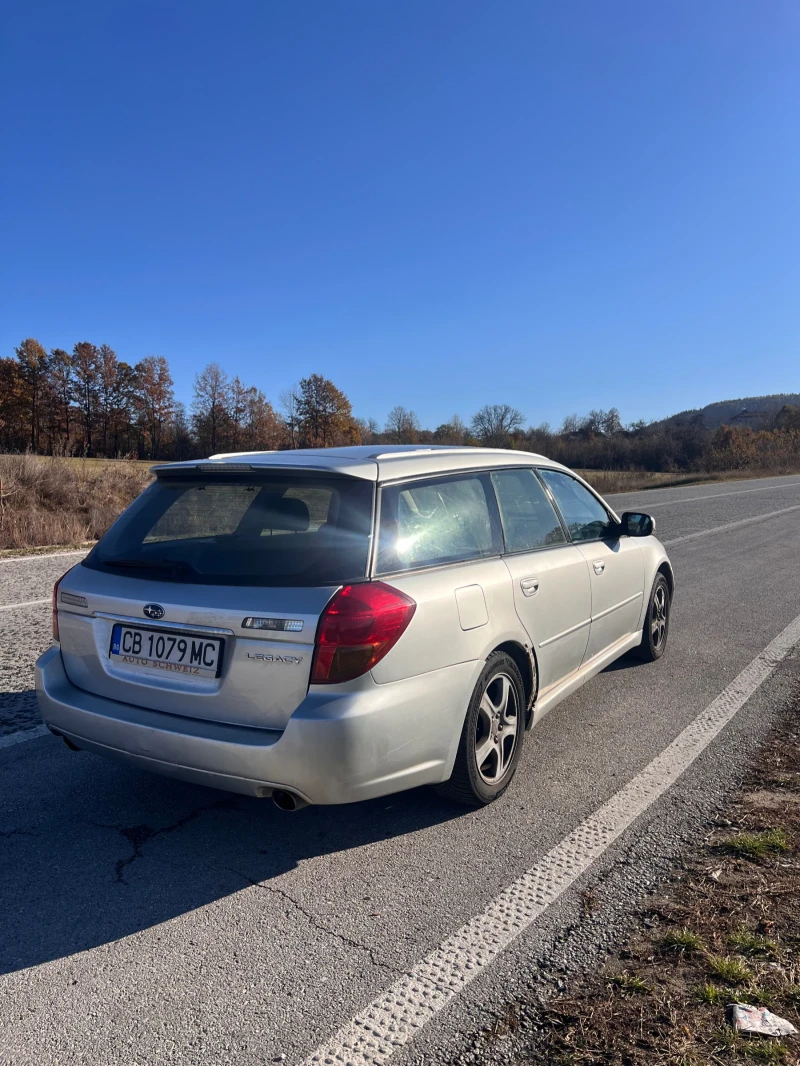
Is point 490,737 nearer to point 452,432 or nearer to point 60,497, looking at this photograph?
point 60,497

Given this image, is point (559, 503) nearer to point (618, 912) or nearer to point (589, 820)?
point (589, 820)

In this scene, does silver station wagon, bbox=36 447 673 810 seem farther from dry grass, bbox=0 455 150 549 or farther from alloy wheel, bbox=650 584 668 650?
dry grass, bbox=0 455 150 549

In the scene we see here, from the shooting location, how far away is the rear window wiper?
3.24 metres

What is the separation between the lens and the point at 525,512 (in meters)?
4.34

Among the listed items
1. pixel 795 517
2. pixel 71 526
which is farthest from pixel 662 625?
pixel 795 517

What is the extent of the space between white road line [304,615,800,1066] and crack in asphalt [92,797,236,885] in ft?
4.03

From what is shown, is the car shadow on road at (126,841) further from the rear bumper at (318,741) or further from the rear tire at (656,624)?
the rear tire at (656,624)

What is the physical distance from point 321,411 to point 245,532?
250ft

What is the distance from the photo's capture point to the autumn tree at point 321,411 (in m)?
77.6

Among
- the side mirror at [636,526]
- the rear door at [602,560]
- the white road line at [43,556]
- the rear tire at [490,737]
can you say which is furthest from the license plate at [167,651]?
the white road line at [43,556]

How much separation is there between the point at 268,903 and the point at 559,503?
2.85 m

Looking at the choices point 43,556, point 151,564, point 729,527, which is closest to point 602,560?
point 151,564

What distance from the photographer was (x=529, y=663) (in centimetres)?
387

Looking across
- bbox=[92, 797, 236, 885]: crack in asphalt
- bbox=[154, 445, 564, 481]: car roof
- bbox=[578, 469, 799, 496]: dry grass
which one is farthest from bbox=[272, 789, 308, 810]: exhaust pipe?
bbox=[578, 469, 799, 496]: dry grass
